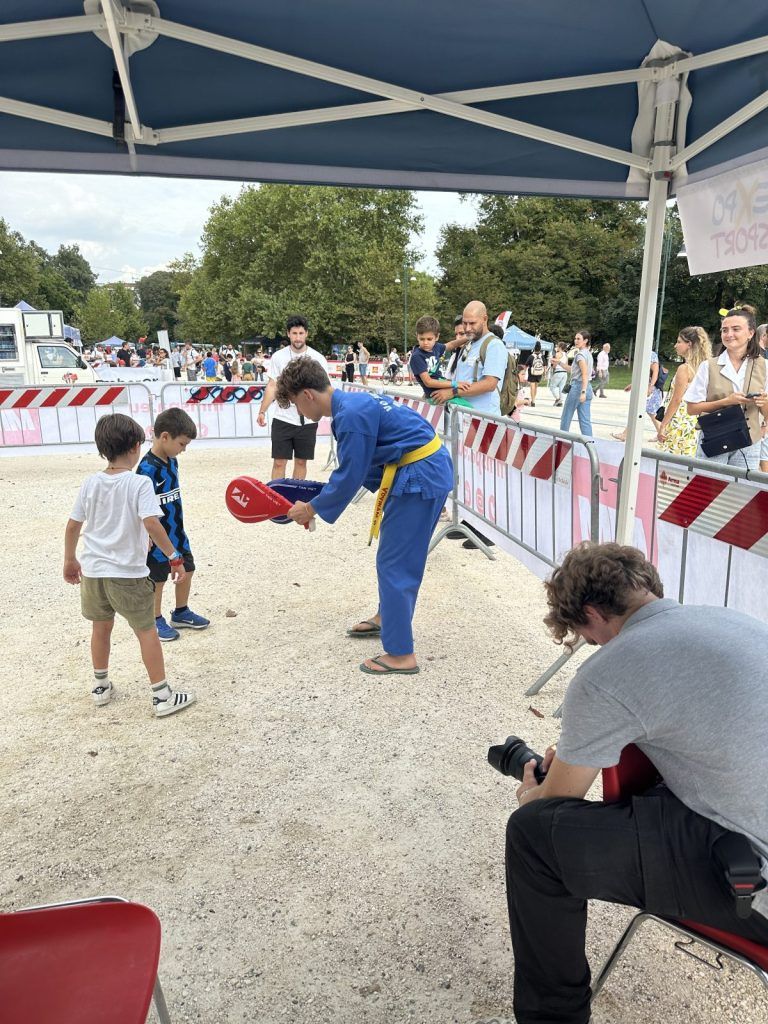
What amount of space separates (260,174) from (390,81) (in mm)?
794

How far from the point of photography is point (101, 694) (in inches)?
143

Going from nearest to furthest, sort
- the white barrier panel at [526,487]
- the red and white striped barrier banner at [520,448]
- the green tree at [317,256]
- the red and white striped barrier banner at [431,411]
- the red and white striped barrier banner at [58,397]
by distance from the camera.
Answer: the white barrier panel at [526,487]
the red and white striped barrier banner at [520,448]
the red and white striped barrier banner at [431,411]
the red and white striped barrier banner at [58,397]
the green tree at [317,256]

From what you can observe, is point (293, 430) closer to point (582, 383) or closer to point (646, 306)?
point (646, 306)

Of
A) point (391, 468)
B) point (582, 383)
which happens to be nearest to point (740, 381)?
point (391, 468)

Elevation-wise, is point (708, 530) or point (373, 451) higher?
point (373, 451)

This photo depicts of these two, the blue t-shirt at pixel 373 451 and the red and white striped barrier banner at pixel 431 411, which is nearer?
the blue t-shirt at pixel 373 451

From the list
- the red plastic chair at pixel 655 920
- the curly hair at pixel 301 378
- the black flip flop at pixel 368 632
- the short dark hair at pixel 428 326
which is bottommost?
the black flip flop at pixel 368 632

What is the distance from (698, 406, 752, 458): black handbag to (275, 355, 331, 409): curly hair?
9.34ft

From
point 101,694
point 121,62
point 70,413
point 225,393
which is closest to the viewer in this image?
point 121,62

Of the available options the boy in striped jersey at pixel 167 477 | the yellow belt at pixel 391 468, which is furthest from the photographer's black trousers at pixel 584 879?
the boy in striped jersey at pixel 167 477

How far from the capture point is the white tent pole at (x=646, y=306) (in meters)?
3.15

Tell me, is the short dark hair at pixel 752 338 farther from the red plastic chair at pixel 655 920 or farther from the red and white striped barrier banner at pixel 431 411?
the red plastic chair at pixel 655 920

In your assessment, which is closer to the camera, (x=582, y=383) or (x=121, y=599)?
(x=121, y=599)

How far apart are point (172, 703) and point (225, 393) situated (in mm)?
8712
